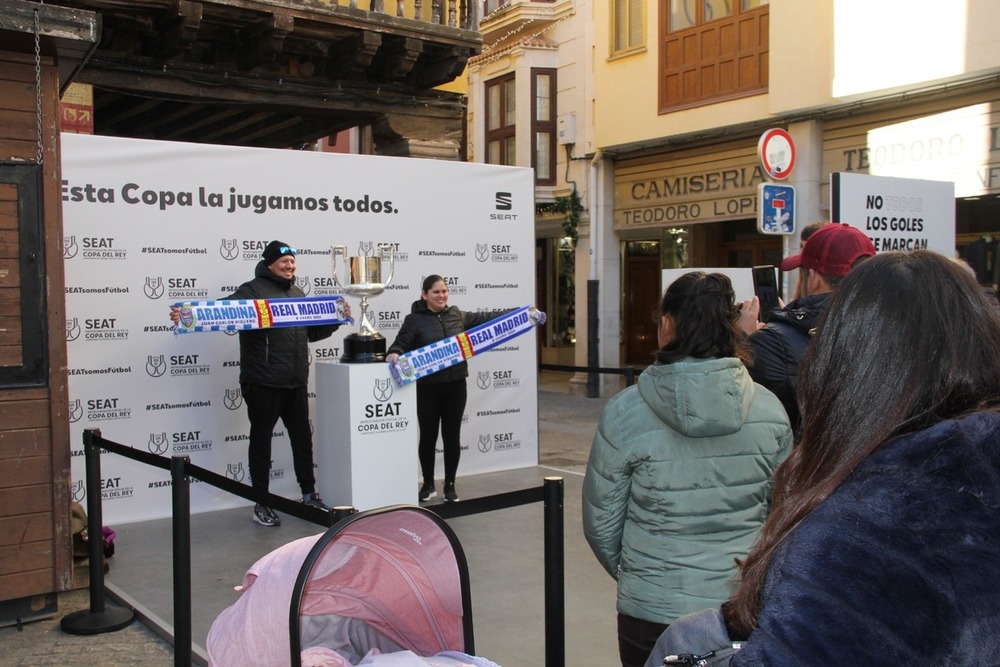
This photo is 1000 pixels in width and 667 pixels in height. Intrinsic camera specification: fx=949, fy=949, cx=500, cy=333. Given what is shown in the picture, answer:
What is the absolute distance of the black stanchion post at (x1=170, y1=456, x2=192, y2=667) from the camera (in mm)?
3855

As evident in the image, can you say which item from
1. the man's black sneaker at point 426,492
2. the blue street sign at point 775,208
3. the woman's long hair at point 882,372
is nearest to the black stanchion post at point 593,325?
the blue street sign at point 775,208

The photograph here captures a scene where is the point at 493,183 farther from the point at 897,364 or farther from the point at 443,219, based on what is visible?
the point at 897,364

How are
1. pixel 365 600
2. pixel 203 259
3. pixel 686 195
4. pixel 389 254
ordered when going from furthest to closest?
pixel 686 195, pixel 389 254, pixel 203 259, pixel 365 600

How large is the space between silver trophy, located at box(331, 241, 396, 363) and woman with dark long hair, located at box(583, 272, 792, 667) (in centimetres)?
436

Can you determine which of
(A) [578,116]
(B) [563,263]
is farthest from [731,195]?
(B) [563,263]

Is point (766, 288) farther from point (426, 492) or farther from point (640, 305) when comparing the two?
point (640, 305)

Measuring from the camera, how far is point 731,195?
15.5m

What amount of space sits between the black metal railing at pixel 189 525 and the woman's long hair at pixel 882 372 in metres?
1.62

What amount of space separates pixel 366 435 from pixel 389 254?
5.77ft

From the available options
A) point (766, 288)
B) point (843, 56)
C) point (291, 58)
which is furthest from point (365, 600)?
point (843, 56)

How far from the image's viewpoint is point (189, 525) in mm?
4023

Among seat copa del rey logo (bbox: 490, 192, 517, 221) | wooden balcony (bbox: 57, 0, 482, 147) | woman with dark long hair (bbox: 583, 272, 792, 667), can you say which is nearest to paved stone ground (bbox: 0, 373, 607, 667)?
woman with dark long hair (bbox: 583, 272, 792, 667)

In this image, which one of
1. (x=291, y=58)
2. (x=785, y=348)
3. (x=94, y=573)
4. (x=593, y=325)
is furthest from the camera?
(x=593, y=325)

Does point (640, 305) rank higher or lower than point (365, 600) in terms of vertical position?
higher
